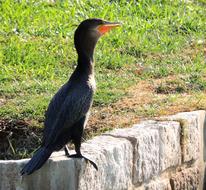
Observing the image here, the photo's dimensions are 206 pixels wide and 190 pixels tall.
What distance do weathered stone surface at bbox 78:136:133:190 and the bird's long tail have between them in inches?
12.6

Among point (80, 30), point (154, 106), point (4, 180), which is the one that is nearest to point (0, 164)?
point (4, 180)

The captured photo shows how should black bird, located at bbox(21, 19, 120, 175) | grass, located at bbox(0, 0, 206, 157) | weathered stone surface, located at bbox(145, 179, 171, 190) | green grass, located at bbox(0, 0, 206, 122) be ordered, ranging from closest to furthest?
black bird, located at bbox(21, 19, 120, 175), weathered stone surface, located at bbox(145, 179, 171, 190), grass, located at bbox(0, 0, 206, 157), green grass, located at bbox(0, 0, 206, 122)

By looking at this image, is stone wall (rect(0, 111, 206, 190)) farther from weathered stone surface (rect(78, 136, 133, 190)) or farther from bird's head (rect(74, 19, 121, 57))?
bird's head (rect(74, 19, 121, 57))

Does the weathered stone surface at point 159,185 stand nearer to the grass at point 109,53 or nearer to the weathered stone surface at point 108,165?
the weathered stone surface at point 108,165

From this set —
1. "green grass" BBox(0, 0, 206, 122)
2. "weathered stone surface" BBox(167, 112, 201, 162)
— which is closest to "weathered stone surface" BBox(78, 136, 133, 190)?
"weathered stone surface" BBox(167, 112, 201, 162)

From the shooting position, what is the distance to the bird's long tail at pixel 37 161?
5684 mm

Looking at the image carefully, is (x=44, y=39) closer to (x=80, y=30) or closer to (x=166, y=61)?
(x=166, y=61)

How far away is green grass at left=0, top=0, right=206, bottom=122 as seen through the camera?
26.8 feet

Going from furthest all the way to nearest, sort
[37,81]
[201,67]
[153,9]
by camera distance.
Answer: [153,9] → [201,67] → [37,81]

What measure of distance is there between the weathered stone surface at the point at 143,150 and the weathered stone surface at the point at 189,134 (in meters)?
0.39

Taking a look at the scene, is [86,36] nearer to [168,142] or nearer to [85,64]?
[85,64]

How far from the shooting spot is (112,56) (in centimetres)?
940

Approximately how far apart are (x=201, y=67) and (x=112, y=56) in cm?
88

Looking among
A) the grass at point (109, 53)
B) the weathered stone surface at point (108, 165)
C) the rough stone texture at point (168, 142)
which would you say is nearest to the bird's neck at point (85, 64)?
the weathered stone surface at point (108, 165)
